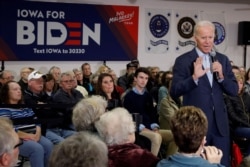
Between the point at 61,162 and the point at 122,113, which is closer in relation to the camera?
the point at 61,162

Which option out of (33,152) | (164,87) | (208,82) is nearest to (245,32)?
(164,87)

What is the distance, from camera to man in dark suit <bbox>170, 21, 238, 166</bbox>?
2818mm

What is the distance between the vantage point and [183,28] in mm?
9344

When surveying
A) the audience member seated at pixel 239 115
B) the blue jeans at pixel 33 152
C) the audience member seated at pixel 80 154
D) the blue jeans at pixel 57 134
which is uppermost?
the audience member seated at pixel 80 154

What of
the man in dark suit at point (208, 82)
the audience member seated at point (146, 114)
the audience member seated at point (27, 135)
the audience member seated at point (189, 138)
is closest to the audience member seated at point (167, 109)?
the audience member seated at point (146, 114)

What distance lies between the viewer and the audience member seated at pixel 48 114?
12.5 ft

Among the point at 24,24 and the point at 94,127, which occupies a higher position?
the point at 24,24

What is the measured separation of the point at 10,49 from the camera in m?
7.84

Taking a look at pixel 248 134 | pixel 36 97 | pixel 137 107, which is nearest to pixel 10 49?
pixel 36 97

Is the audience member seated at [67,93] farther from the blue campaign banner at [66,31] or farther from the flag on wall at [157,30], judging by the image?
the flag on wall at [157,30]

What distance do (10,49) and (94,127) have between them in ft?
17.7

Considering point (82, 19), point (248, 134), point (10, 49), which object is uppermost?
point (82, 19)

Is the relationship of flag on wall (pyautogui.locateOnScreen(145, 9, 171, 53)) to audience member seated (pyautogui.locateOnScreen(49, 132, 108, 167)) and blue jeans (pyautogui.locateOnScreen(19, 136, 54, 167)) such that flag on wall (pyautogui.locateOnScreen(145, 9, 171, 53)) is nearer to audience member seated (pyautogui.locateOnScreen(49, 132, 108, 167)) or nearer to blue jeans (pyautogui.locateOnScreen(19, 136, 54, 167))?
blue jeans (pyautogui.locateOnScreen(19, 136, 54, 167))

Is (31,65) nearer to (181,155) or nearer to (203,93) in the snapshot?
(203,93)
